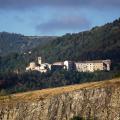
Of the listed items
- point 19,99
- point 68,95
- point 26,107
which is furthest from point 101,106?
point 19,99

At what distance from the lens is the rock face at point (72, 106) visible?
63.6 m

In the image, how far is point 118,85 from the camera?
2653 inches

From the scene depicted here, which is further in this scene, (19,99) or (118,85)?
(19,99)

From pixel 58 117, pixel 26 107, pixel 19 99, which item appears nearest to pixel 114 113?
pixel 58 117

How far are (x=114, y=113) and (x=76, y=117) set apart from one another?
4.05 metres

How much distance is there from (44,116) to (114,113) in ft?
29.4

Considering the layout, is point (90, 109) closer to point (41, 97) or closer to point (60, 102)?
point (60, 102)

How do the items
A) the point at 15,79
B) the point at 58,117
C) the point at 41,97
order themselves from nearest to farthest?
the point at 58,117 → the point at 41,97 → the point at 15,79

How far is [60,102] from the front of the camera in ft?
226

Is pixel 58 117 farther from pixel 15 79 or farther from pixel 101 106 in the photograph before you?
pixel 15 79

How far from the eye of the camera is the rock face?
63562 mm

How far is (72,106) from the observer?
67125mm

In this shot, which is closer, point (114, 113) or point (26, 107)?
point (114, 113)

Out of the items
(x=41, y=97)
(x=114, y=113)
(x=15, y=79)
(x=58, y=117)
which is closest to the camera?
→ (x=114, y=113)
